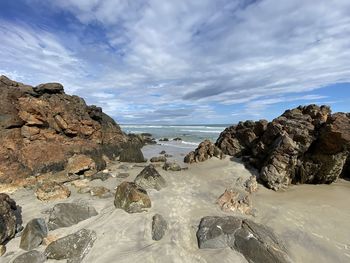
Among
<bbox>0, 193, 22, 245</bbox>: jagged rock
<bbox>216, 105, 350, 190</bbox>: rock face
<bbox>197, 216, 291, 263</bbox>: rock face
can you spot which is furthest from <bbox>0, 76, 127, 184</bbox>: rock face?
<bbox>216, 105, 350, 190</bbox>: rock face

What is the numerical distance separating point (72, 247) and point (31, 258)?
0.72 metres

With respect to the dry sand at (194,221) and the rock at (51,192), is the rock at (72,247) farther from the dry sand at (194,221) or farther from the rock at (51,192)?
the rock at (51,192)

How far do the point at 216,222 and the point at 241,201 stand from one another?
5.39 feet

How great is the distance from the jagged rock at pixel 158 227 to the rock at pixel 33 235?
2.32 m

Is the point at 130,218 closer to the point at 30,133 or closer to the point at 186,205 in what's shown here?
the point at 186,205

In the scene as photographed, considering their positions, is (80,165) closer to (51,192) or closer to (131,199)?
(51,192)

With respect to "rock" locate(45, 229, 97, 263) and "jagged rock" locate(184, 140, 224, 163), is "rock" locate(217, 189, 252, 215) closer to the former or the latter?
"rock" locate(45, 229, 97, 263)

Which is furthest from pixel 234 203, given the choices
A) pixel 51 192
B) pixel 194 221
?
pixel 51 192

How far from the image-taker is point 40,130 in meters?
10.8

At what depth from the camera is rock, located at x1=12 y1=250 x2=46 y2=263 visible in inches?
196

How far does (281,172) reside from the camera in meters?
9.25

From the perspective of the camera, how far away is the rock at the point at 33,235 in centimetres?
545

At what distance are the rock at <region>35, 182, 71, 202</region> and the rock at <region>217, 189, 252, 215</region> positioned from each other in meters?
4.53

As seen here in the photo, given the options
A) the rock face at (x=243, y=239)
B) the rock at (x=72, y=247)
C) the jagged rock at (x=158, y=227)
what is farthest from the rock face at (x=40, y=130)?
the rock face at (x=243, y=239)
